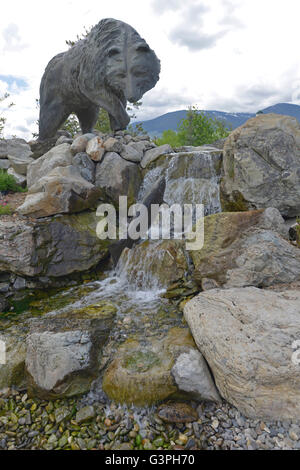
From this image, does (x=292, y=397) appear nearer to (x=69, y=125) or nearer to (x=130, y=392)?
(x=130, y=392)

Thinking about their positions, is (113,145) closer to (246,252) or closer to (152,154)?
(152,154)

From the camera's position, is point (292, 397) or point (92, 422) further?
point (92, 422)

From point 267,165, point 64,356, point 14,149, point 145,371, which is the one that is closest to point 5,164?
point 14,149

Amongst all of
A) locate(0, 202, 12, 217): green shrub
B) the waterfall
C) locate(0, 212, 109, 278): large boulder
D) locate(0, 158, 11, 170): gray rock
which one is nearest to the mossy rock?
locate(0, 212, 109, 278): large boulder

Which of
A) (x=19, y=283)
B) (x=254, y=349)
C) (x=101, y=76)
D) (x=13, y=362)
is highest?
(x=101, y=76)

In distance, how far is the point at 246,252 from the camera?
412 centimetres

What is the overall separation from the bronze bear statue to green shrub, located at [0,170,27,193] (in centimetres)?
232

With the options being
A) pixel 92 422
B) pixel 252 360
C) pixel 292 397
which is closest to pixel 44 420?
pixel 92 422

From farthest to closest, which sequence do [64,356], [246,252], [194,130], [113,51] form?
[194,130]
[113,51]
[246,252]
[64,356]

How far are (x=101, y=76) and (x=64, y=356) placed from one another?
21.5 ft

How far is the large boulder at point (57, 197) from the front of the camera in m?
5.81

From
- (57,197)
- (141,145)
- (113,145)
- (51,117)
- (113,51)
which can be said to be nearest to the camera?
(57,197)

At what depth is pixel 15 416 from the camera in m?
2.85

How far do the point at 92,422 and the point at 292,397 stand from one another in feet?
6.53
